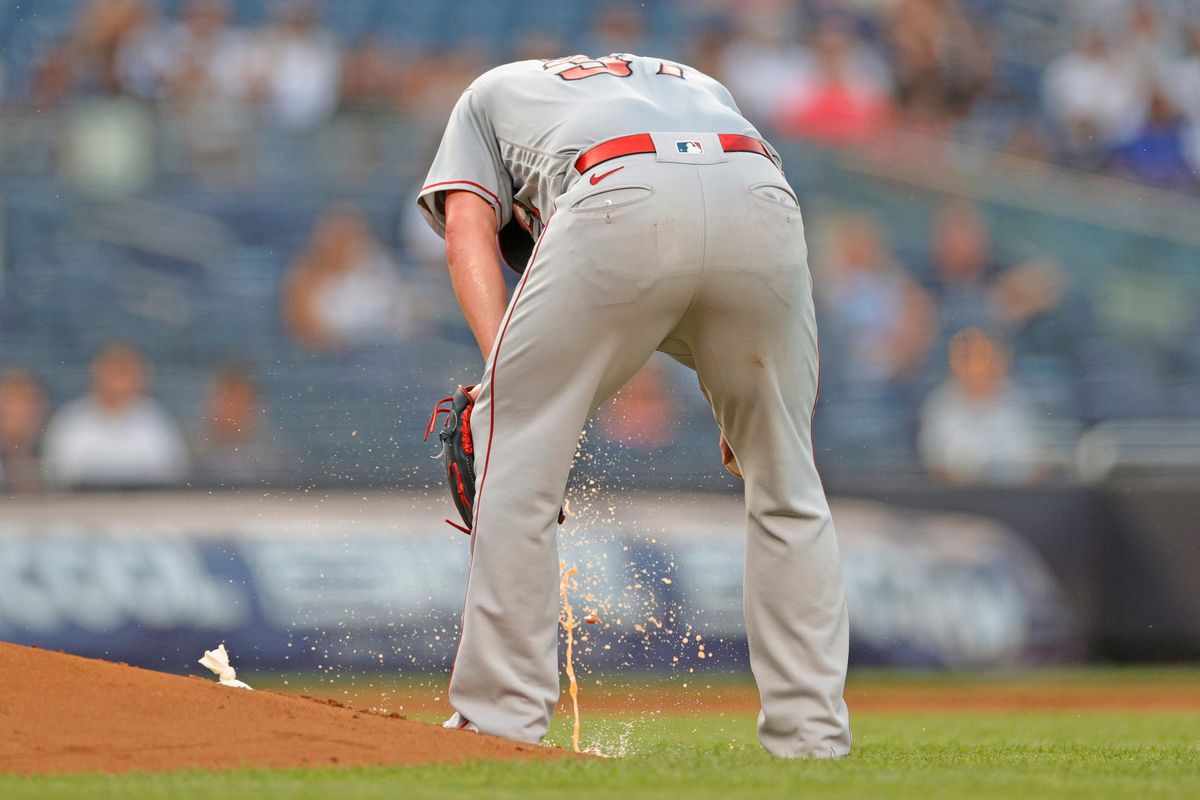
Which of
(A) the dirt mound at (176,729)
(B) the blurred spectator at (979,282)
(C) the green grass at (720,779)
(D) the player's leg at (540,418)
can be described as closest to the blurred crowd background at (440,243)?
(B) the blurred spectator at (979,282)

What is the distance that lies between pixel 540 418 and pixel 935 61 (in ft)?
35.4

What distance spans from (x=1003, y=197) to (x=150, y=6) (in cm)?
672

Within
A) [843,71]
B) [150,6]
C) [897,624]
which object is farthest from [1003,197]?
[150,6]

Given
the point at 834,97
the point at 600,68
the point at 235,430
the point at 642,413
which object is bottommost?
the point at 235,430

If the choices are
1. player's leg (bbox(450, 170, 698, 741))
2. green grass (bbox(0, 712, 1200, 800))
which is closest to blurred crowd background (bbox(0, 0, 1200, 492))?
green grass (bbox(0, 712, 1200, 800))

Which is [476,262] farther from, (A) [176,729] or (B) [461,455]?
(A) [176,729]

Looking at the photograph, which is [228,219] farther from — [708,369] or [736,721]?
[708,369]

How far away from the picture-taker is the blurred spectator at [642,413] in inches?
403

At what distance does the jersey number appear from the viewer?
3709 mm

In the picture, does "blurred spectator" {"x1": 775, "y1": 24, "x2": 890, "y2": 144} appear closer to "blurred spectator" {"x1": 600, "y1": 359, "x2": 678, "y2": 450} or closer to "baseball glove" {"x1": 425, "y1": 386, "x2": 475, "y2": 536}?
"blurred spectator" {"x1": 600, "y1": 359, "x2": 678, "y2": 450}

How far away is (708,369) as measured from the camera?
3.59 metres

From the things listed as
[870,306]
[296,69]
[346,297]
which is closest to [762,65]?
[870,306]

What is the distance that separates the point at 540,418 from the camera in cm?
347

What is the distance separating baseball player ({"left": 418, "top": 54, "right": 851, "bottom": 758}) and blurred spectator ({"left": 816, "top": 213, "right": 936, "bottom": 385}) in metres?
7.39
